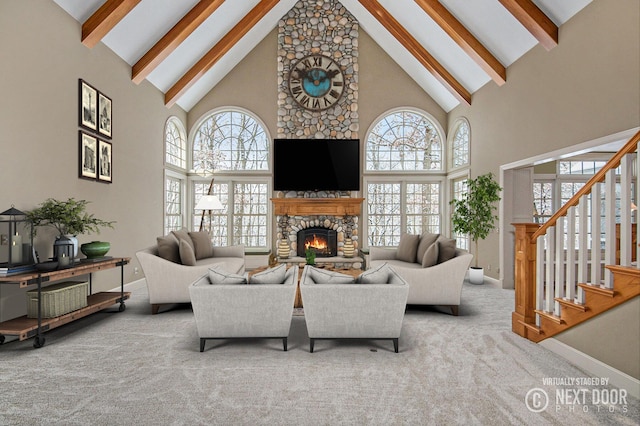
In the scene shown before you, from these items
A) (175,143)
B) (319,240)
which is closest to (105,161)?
(175,143)

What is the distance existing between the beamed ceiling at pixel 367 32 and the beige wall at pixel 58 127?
0.36m

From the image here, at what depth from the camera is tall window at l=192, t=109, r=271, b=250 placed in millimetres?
8094

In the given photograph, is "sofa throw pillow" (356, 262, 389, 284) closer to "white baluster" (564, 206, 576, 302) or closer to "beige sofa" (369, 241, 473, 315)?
"beige sofa" (369, 241, 473, 315)

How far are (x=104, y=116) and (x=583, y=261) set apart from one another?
5845mm

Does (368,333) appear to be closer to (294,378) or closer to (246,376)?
(294,378)

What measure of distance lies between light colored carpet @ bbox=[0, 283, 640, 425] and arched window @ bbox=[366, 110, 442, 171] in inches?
197

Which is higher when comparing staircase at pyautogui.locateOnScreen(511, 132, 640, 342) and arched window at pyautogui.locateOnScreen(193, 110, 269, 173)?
arched window at pyautogui.locateOnScreen(193, 110, 269, 173)

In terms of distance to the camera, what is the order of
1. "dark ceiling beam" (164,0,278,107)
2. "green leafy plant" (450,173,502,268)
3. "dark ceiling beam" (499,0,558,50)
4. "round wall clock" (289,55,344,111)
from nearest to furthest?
"dark ceiling beam" (499,0,558,50)
"green leafy plant" (450,173,502,268)
"dark ceiling beam" (164,0,278,107)
"round wall clock" (289,55,344,111)

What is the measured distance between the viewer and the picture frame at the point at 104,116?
4832mm

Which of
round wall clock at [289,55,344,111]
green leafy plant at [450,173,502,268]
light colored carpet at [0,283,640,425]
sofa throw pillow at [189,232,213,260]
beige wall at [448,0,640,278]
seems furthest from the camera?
round wall clock at [289,55,344,111]

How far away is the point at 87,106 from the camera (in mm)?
4547

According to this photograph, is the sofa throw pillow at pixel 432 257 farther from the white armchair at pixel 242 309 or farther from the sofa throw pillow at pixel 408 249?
the white armchair at pixel 242 309

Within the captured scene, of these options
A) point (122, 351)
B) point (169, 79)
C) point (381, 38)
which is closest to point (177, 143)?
point (169, 79)

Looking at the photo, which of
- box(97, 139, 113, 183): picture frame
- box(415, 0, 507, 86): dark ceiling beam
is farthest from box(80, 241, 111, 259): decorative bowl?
box(415, 0, 507, 86): dark ceiling beam
